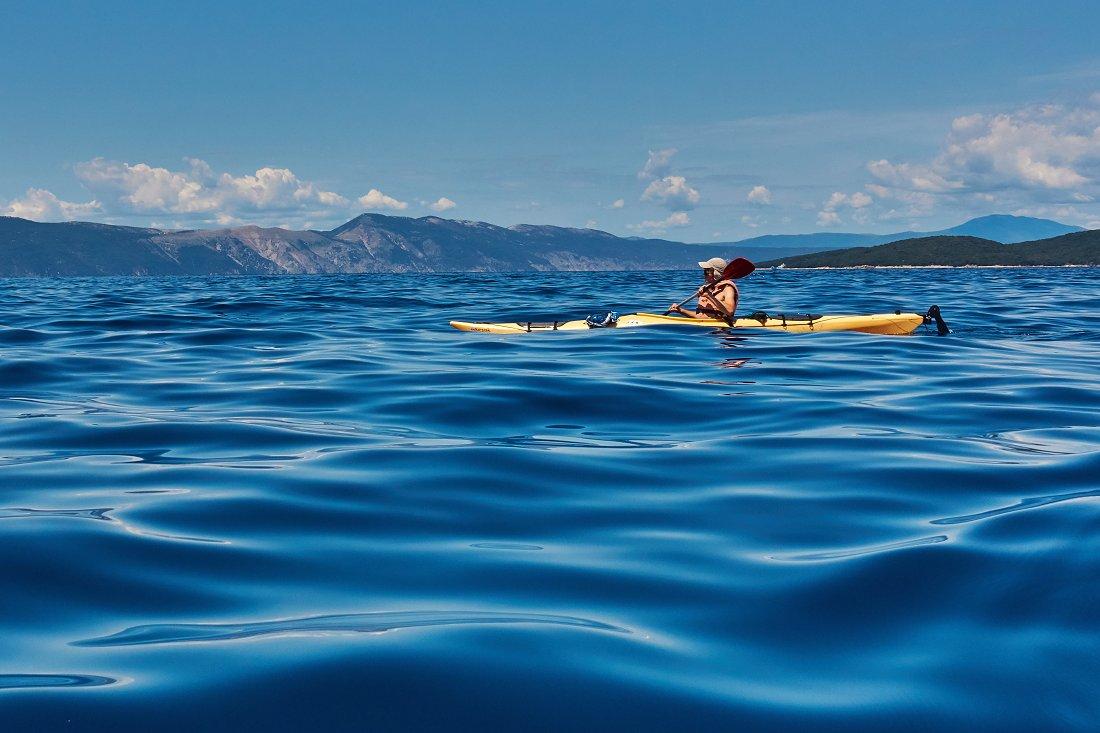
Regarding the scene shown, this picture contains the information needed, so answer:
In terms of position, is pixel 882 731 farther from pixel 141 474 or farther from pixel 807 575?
pixel 141 474

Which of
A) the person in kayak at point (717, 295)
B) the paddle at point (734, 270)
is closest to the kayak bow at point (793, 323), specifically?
the person in kayak at point (717, 295)

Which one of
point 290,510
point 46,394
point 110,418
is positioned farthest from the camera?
point 46,394

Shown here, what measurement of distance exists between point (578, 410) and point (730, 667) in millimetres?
6198

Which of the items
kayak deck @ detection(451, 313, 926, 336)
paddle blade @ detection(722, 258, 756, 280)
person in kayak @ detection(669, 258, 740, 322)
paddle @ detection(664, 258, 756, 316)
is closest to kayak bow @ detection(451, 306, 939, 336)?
→ kayak deck @ detection(451, 313, 926, 336)

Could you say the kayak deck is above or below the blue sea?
above

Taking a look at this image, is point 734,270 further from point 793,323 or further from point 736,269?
point 793,323

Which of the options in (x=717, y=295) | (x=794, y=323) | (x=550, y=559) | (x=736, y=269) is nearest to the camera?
(x=550, y=559)

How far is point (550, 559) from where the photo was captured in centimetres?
431

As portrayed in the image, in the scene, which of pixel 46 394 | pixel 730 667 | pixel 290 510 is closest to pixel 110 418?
pixel 46 394

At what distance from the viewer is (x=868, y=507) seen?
5.34 meters

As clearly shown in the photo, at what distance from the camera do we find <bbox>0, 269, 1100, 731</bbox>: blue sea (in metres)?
2.76

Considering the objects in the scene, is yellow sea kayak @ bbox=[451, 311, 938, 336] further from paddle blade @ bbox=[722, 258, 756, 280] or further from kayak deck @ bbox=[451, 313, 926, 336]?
paddle blade @ bbox=[722, 258, 756, 280]

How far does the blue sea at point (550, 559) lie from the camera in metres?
2.76

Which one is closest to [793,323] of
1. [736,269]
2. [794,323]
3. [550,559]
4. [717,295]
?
[794,323]
